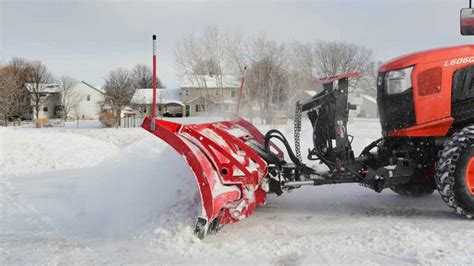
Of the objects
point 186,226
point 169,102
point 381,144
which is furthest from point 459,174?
point 169,102

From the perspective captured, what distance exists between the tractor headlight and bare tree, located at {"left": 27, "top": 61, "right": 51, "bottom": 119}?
5854 centimetres

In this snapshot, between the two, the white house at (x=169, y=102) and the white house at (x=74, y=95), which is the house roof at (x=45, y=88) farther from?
the white house at (x=169, y=102)

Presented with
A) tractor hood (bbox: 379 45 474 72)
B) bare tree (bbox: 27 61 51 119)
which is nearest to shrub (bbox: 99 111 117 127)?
bare tree (bbox: 27 61 51 119)

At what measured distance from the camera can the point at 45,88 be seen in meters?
63.9

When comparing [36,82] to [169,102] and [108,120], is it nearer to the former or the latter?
[169,102]

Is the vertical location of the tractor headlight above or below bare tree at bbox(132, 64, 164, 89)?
below

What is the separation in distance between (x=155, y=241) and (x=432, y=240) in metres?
2.47

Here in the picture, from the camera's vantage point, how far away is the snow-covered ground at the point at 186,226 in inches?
144

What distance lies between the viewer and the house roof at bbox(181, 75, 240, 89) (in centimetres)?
2798

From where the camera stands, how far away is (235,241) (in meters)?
4.08

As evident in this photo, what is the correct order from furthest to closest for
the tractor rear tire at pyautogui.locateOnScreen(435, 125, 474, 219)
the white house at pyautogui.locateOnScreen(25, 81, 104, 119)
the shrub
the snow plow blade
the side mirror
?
the white house at pyautogui.locateOnScreen(25, 81, 104, 119)
the shrub
the side mirror
the tractor rear tire at pyautogui.locateOnScreen(435, 125, 474, 219)
the snow plow blade

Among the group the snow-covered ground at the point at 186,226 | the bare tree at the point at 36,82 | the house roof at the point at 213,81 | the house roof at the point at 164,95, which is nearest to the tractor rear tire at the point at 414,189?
the snow-covered ground at the point at 186,226

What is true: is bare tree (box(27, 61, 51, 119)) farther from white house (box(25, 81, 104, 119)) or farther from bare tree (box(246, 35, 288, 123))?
bare tree (box(246, 35, 288, 123))

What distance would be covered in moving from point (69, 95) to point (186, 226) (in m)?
62.0
